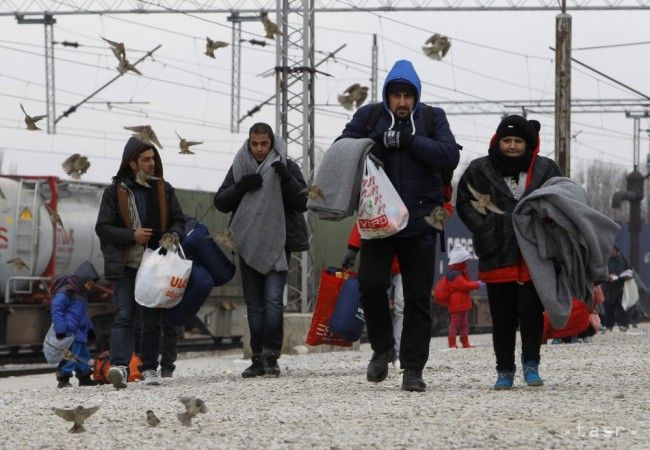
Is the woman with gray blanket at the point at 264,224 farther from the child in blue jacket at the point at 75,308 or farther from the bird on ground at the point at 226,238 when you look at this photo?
the child in blue jacket at the point at 75,308

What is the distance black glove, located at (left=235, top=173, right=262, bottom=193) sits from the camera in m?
10.5

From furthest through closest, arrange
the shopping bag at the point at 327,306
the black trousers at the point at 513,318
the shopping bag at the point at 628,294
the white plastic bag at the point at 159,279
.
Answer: the shopping bag at the point at 628,294, the shopping bag at the point at 327,306, the white plastic bag at the point at 159,279, the black trousers at the point at 513,318

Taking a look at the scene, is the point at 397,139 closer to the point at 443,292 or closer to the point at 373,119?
the point at 373,119

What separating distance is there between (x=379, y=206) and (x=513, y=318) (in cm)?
116

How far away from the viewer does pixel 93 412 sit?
6793 mm

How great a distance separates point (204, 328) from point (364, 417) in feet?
71.6

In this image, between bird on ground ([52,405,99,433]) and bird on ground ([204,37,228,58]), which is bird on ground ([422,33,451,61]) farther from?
bird on ground ([52,405,99,433])

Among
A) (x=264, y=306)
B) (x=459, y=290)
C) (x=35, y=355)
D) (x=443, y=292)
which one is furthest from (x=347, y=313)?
(x=35, y=355)

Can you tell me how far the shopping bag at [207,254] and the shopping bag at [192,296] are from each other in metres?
0.08

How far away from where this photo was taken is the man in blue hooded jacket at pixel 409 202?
8641 millimetres

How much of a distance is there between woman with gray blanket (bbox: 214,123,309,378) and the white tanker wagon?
13.0 meters

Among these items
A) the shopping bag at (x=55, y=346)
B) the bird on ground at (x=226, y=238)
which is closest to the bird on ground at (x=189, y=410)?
the bird on ground at (x=226, y=238)

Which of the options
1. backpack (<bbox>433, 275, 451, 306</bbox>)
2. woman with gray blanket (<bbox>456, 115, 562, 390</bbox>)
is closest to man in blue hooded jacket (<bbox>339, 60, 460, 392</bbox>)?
woman with gray blanket (<bbox>456, 115, 562, 390</bbox>)

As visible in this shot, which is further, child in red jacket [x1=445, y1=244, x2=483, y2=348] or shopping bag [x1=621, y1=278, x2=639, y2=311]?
shopping bag [x1=621, y1=278, x2=639, y2=311]
